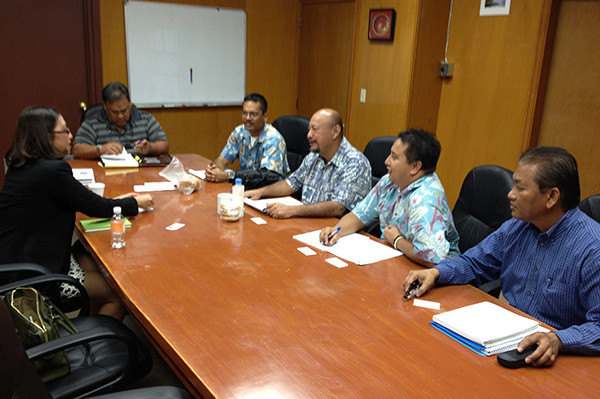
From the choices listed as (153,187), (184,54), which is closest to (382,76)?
(184,54)

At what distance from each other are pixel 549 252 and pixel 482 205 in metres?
0.64

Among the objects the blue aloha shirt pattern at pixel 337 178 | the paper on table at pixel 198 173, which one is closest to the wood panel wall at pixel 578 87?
the blue aloha shirt pattern at pixel 337 178

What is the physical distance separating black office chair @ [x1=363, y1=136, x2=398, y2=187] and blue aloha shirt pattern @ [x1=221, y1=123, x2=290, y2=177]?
675 millimetres

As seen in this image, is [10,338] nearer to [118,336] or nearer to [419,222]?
[118,336]

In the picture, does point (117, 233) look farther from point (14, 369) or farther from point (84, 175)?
point (84, 175)

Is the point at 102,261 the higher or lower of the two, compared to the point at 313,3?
lower

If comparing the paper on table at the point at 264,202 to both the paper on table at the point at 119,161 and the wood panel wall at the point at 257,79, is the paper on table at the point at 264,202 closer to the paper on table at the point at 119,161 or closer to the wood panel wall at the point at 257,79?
the paper on table at the point at 119,161

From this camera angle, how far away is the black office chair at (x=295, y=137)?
12.5 feet

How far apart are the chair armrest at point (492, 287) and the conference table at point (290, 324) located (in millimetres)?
169

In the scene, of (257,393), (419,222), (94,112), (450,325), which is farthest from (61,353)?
(94,112)

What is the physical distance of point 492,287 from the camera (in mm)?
1994

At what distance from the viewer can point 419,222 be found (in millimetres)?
2109

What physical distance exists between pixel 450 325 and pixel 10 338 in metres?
1.18

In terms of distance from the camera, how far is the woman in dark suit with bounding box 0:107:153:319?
7.18 ft
